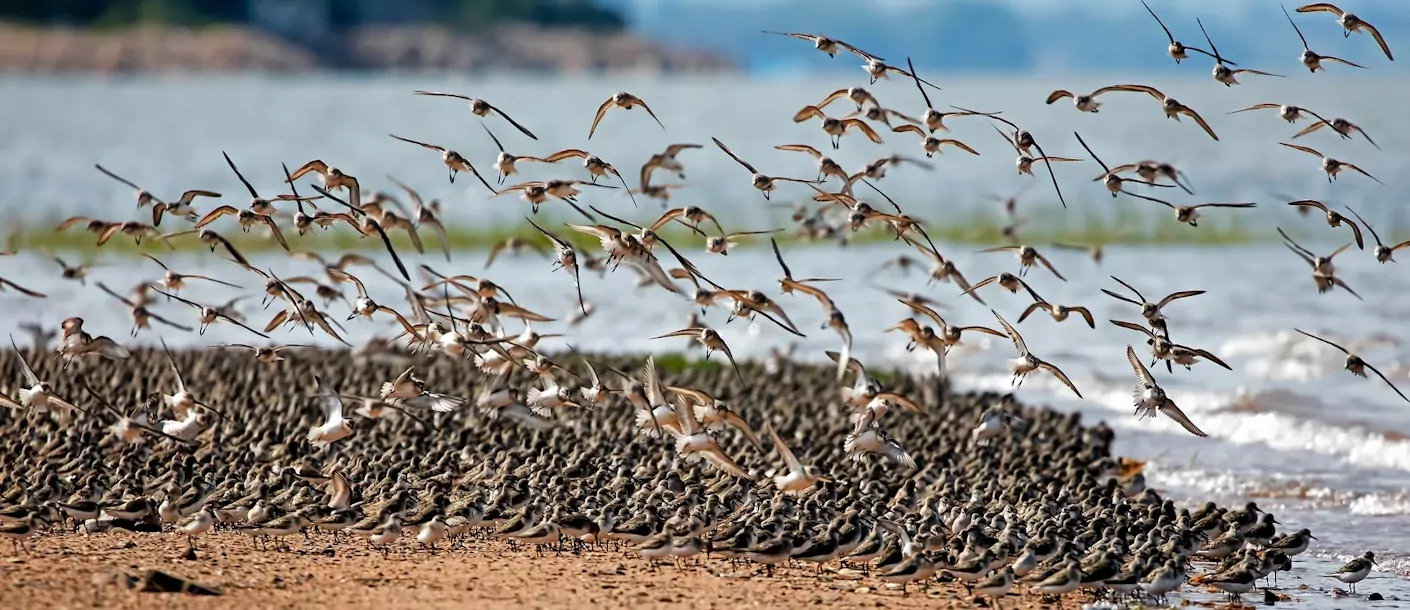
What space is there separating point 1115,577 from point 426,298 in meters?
7.77

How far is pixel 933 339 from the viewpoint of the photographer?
16.0 metres

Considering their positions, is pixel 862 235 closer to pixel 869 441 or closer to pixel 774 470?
pixel 774 470

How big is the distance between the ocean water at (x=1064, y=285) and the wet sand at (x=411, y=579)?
14.0 feet

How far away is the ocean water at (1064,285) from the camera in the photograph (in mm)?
20875

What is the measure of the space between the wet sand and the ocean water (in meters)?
4.28

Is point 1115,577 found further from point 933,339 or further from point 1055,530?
point 933,339

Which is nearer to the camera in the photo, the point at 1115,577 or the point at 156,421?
the point at 1115,577

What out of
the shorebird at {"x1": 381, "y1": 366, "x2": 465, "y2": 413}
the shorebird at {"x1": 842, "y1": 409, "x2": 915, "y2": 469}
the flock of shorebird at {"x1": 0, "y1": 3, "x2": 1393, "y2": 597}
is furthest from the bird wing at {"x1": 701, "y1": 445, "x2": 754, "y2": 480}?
the shorebird at {"x1": 381, "y1": 366, "x2": 465, "y2": 413}

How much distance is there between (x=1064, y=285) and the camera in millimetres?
39000

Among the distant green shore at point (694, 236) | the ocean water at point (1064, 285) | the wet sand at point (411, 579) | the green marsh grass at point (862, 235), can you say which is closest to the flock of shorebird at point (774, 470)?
the wet sand at point (411, 579)

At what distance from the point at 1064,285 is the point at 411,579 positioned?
2790 centimetres

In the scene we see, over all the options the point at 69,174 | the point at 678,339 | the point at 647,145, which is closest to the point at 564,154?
the point at 678,339

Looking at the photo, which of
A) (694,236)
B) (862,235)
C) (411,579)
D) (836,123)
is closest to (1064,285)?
(862,235)

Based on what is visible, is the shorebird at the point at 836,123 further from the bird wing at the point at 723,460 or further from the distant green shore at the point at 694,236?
the distant green shore at the point at 694,236
